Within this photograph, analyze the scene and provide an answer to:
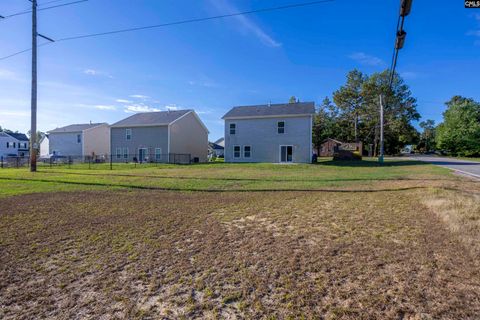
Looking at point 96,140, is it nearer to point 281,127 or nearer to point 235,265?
point 281,127

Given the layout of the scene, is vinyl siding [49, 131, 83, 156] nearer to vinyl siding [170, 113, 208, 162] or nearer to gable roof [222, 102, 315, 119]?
vinyl siding [170, 113, 208, 162]

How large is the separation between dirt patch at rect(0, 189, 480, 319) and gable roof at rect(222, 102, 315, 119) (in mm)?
19949

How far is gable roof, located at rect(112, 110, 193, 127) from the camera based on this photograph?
29.4 meters

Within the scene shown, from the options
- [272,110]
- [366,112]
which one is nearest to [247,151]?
[272,110]

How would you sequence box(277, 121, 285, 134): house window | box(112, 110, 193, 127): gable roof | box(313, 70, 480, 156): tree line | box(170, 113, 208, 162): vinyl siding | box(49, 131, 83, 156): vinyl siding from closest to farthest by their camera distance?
box(277, 121, 285, 134): house window
box(112, 110, 193, 127): gable roof
box(170, 113, 208, 162): vinyl siding
box(49, 131, 83, 156): vinyl siding
box(313, 70, 480, 156): tree line

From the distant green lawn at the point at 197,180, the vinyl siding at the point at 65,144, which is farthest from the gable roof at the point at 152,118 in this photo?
the distant green lawn at the point at 197,180

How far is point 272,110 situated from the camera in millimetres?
26625

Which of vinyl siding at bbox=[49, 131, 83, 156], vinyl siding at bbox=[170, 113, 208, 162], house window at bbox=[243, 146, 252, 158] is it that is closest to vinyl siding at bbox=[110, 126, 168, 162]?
vinyl siding at bbox=[170, 113, 208, 162]

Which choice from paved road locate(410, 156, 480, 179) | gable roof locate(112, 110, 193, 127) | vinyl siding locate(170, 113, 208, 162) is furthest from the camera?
vinyl siding locate(170, 113, 208, 162)

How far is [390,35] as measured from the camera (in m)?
9.47

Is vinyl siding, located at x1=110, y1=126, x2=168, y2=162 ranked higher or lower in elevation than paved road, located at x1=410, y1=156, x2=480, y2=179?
higher

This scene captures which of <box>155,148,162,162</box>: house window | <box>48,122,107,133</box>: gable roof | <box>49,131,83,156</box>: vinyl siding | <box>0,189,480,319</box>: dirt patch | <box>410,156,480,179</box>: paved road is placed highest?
<box>48,122,107,133</box>: gable roof

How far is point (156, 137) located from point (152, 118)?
295 cm

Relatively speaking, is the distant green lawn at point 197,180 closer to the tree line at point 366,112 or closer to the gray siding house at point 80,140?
the gray siding house at point 80,140
